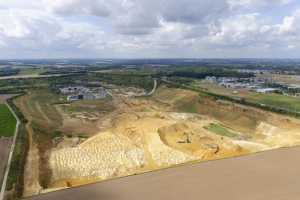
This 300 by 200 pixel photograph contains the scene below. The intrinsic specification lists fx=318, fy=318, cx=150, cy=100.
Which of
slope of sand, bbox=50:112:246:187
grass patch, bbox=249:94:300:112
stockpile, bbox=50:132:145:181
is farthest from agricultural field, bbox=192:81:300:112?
stockpile, bbox=50:132:145:181

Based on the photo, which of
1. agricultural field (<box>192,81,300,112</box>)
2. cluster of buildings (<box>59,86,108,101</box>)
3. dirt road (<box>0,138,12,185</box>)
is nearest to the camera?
dirt road (<box>0,138,12,185</box>)

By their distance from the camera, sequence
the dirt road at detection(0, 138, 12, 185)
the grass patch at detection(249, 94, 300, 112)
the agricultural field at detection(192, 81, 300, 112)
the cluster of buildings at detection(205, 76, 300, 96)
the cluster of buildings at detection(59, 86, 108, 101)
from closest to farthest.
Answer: the dirt road at detection(0, 138, 12, 185) → the grass patch at detection(249, 94, 300, 112) → the agricultural field at detection(192, 81, 300, 112) → the cluster of buildings at detection(59, 86, 108, 101) → the cluster of buildings at detection(205, 76, 300, 96)

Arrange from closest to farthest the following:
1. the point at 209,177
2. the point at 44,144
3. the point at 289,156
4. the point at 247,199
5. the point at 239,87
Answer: the point at 247,199, the point at 209,177, the point at 289,156, the point at 44,144, the point at 239,87

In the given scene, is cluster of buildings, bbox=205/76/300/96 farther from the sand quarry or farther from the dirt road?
the dirt road

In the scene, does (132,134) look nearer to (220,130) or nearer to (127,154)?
(127,154)

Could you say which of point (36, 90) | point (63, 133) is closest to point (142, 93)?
point (36, 90)

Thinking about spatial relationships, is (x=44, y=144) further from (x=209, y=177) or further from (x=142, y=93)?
(x=142, y=93)

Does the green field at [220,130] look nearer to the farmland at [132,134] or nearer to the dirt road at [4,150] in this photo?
the farmland at [132,134]
